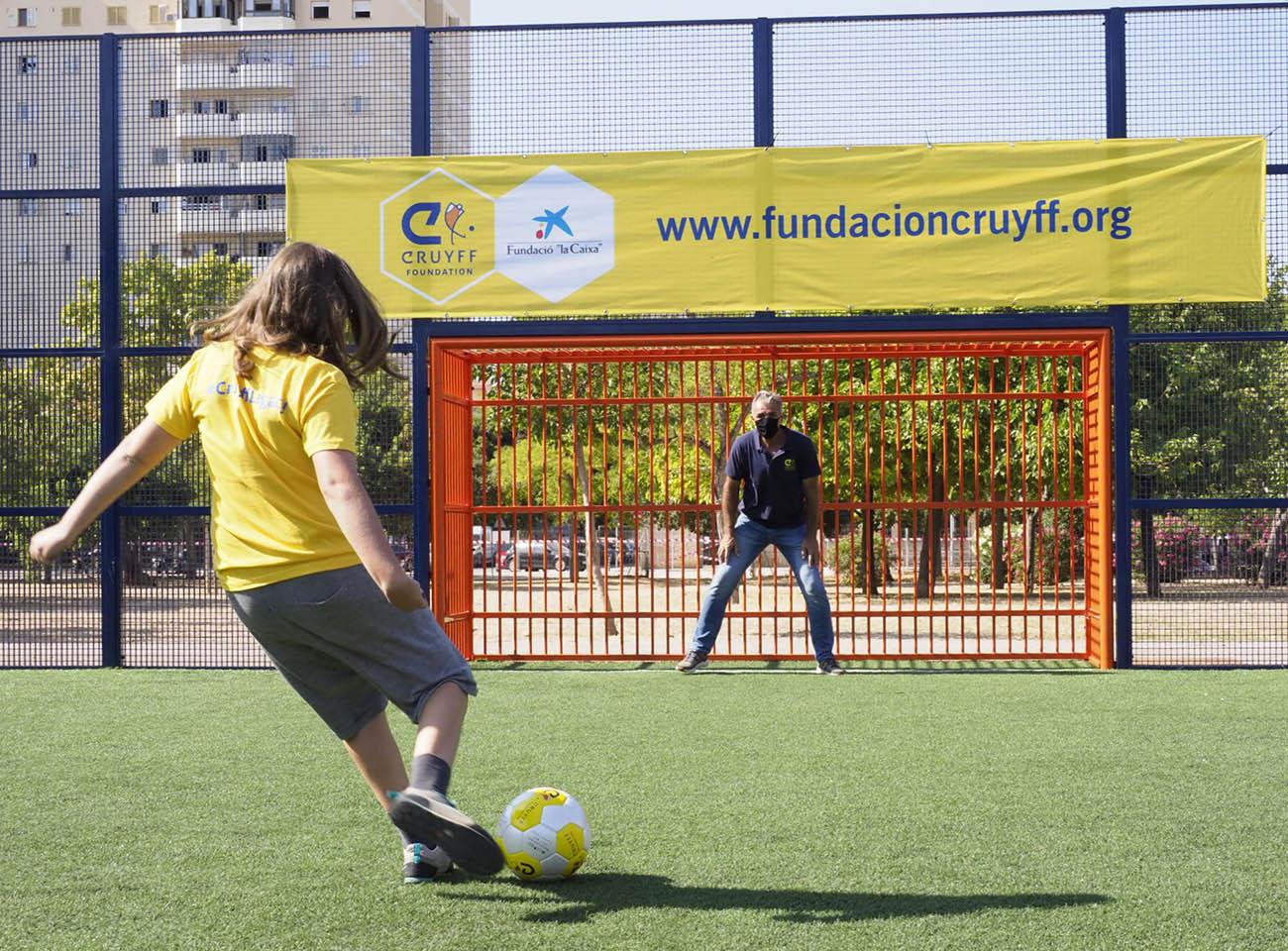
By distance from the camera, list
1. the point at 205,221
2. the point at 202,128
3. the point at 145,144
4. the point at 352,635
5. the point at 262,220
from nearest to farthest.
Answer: the point at 352,635, the point at 145,144, the point at 205,221, the point at 262,220, the point at 202,128

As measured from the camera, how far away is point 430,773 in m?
3.92

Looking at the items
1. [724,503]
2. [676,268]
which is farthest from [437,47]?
[724,503]

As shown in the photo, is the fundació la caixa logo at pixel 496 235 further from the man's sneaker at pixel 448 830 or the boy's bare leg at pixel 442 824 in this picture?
the man's sneaker at pixel 448 830

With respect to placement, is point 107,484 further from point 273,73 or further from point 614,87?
point 273,73

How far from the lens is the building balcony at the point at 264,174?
11039mm

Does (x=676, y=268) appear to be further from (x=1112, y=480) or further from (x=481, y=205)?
(x=1112, y=480)

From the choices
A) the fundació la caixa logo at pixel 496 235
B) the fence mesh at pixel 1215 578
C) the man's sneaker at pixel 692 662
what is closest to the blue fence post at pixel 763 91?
the fundació la caixa logo at pixel 496 235

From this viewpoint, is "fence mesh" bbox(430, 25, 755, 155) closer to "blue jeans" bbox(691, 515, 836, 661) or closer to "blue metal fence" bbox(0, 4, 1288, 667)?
"blue metal fence" bbox(0, 4, 1288, 667)

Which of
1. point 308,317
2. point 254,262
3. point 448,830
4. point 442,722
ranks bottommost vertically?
point 448,830

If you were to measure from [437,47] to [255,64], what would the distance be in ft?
5.41

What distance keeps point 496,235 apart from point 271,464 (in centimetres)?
705

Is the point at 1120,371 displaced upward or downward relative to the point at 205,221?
downward

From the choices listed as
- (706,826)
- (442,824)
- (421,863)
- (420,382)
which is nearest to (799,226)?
(420,382)

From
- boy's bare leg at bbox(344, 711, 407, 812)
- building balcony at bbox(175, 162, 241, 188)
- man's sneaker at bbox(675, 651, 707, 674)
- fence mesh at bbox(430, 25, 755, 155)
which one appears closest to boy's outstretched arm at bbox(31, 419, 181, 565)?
boy's bare leg at bbox(344, 711, 407, 812)
